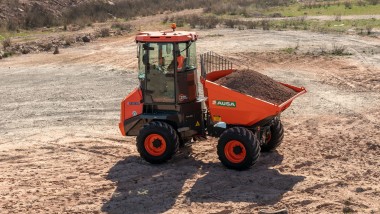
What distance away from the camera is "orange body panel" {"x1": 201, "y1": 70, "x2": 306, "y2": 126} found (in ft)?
37.8

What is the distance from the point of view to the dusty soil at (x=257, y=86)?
1197cm

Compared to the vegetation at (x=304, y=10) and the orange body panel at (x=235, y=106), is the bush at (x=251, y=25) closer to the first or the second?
the vegetation at (x=304, y=10)

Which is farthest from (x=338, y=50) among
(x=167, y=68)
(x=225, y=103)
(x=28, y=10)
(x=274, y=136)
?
(x=28, y=10)

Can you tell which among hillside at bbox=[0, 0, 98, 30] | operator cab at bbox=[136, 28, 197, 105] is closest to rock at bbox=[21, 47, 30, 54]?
hillside at bbox=[0, 0, 98, 30]

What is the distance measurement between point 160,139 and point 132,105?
1.16 m

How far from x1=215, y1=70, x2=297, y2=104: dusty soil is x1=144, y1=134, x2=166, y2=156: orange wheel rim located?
1.73 m

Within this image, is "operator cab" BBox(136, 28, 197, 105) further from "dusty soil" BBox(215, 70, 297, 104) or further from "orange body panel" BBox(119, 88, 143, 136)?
"dusty soil" BBox(215, 70, 297, 104)

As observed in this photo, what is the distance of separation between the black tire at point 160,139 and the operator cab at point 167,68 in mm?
608

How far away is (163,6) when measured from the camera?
5200 centimetres

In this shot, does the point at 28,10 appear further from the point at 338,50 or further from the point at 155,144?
the point at 155,144

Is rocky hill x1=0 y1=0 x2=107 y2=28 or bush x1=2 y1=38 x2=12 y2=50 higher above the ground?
rocky hill x1=0 y1=0 x2=107 y2=28

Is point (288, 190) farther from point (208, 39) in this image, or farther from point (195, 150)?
point (208, 39)

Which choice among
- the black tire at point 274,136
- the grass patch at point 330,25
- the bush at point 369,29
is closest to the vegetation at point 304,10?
the grass patch at point 330,25

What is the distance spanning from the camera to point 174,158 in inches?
503
